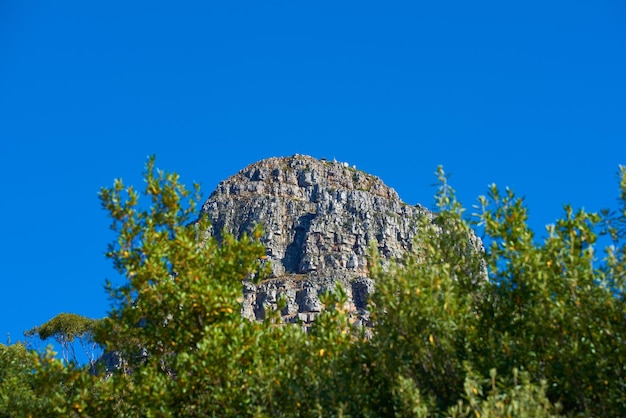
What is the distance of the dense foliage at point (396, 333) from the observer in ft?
42.9

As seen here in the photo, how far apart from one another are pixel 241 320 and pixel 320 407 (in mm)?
4516

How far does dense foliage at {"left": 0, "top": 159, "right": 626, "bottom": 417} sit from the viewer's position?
13.1m

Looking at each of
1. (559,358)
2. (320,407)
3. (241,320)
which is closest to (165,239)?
(241,320)

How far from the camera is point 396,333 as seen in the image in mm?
13961

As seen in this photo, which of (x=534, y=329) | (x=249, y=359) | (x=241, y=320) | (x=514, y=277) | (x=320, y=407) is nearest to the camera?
(x=320, y=407)

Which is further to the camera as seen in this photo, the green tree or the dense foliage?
the green tree

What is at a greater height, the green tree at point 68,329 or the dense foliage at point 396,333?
the green tree at point 68,329

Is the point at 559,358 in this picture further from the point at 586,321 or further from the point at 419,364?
the point at 419,364

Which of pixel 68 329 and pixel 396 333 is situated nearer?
pixel 396 333

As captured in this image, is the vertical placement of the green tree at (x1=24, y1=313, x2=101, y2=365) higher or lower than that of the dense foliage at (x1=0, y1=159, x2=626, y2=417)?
higher

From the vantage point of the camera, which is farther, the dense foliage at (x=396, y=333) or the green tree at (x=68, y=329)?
the green tree at (x=68, y=329)

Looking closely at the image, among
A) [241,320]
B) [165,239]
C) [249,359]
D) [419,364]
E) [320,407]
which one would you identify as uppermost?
[165,239]

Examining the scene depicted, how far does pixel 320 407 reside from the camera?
500 inches

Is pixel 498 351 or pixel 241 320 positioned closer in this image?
pixel 498 351
